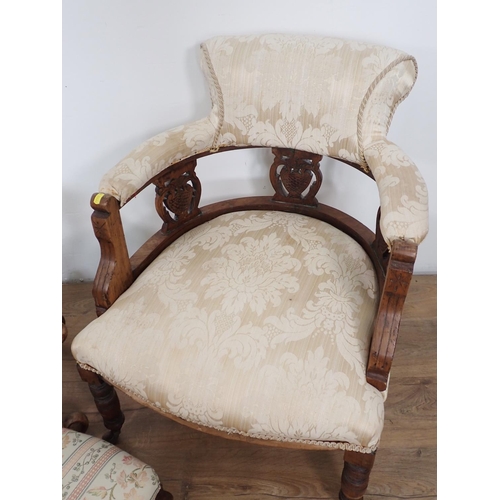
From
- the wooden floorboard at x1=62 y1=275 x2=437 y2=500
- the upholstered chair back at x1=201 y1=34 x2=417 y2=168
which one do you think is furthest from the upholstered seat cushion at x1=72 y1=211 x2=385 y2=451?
the wooden floorboard at x1=62 y1=275 x2=437 y2=500

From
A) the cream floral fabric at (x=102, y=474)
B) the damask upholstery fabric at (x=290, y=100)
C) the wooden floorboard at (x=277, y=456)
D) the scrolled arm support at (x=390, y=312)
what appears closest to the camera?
the scrolled arm support at (x=390, y=312)

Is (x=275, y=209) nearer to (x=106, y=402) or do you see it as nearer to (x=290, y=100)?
(x=290, y=100)

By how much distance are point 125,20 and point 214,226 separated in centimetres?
56

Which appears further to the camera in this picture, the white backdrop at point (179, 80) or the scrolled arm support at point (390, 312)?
the white backdrop at point (179, 80)

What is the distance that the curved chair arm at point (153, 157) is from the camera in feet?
3.06

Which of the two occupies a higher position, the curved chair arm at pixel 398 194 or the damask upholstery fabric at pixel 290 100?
the damask upholstery fabric at pixel 290 100

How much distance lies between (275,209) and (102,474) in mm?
722

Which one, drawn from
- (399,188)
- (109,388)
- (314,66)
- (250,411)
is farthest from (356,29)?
(109,388)

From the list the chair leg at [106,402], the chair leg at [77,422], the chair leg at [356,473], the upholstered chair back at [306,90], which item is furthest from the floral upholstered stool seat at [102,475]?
the upholstered chair back at [306,90]

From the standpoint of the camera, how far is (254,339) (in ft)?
2.86

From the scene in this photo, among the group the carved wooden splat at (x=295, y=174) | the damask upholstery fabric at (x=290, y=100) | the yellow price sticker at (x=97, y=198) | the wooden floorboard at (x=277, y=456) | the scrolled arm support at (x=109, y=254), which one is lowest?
the wooden floorboard at (x=277, y=456)

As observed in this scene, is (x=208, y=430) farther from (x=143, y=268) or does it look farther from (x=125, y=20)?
(x=125, y=20)

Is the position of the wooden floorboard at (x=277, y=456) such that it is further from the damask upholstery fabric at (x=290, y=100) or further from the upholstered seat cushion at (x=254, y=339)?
the damask upholstery fabric at (x=290, y=100)

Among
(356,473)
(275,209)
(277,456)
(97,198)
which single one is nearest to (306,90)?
(275,209)
